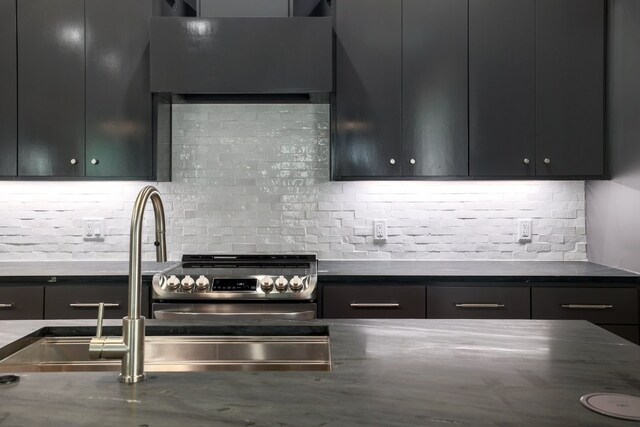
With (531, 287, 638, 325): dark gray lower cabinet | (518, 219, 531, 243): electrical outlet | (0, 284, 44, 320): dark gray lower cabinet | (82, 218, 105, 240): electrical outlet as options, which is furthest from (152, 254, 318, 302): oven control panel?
(518, 219, 531, 243): electrical outlet

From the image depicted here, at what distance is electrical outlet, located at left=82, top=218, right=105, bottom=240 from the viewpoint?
141 inches

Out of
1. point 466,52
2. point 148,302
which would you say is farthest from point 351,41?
point 148,302

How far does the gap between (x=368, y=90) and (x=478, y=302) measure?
1288mm

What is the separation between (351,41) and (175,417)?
2659 mm

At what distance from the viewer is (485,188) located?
3.58 meters

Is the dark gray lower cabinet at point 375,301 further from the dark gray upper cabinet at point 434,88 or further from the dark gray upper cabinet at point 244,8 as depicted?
the dark gray upper cabinet at point 244,8

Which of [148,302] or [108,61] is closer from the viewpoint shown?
[148,302]

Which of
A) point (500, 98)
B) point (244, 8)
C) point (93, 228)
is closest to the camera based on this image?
point (500, 98)

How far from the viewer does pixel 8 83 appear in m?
3.25

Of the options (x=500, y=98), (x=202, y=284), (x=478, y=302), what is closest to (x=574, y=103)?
(x=500, y=98)

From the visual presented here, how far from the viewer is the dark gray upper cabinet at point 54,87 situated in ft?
10.7

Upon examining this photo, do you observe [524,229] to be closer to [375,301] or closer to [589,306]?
[589,306]

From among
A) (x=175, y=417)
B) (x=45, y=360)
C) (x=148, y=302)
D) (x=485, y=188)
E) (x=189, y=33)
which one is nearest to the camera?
(x=175, y=417)

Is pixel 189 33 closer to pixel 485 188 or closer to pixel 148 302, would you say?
pixel 148 302
